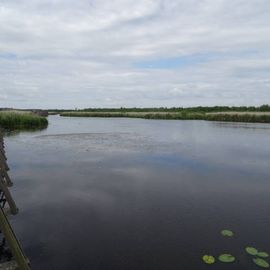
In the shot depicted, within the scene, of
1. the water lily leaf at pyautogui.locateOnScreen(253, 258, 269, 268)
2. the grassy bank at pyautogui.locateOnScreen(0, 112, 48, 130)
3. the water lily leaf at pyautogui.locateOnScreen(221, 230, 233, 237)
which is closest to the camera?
the water lily leaf at pyautogui.locateOnScreen(253, 258, 269, 268)

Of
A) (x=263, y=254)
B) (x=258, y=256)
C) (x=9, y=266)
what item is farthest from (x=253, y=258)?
(x=9, y=266)

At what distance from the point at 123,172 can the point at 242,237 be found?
794 centimetres

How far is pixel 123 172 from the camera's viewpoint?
1483 cm

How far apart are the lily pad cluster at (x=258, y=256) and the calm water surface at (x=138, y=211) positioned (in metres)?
0.13

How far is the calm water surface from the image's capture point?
664 centimetres

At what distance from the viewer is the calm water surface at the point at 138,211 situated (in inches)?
261

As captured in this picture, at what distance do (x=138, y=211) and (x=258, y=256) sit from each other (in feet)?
11.8

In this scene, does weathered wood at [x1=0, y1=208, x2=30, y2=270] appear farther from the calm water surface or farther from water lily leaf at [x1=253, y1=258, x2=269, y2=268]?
water lily leaf at [x1=253, y1=258, x2=269, y2=268]

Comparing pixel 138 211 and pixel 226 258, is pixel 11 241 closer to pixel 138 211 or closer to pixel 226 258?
pixel 226 258

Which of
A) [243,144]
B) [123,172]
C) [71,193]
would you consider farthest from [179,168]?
[243,144]

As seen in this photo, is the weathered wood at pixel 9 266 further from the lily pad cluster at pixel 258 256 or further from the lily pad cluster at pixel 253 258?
the lily pad cluster at pixel 258 256

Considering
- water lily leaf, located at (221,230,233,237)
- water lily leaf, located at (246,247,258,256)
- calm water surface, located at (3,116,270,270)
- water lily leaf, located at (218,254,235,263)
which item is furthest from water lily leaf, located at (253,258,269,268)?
water lily leaf, located at (221,230,233,237)

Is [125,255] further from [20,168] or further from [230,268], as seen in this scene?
[20,168]

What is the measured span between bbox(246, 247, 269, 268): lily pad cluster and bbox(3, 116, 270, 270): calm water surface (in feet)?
0.44
